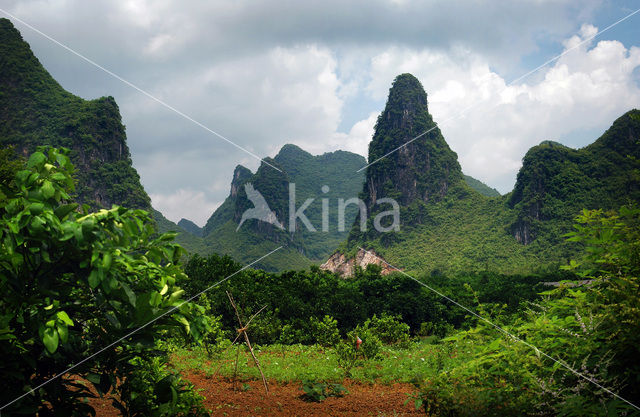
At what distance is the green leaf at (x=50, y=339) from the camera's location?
260cm

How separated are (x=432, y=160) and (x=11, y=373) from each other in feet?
264

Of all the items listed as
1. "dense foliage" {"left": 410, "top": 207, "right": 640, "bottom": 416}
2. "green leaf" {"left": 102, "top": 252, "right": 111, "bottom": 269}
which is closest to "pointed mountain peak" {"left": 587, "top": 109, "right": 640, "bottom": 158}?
"dense foliage" {"left": 410, "top": 207, "right": 640, "bottom": 416}

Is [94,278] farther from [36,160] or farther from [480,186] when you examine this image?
[480,186]

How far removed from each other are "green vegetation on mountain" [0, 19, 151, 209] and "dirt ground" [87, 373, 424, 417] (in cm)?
3708

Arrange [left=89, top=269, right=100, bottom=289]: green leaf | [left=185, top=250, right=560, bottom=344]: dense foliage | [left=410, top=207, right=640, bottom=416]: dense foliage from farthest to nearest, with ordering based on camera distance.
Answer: [left=185, top=250, right=560, bottom=344]: dense foliage
[left=410, top=207, right=640, bottom=416]: dense foliage
[left=89, top=269, right=100, bottom=289]: green leaf

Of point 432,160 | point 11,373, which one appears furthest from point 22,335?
point 432,160

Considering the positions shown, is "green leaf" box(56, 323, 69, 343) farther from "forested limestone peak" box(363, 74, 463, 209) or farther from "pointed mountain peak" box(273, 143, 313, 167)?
"pointed mountain peak" box(273, 143, 313, 167)

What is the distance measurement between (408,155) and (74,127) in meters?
55.6

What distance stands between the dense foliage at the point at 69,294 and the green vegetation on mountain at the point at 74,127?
39.7 meters

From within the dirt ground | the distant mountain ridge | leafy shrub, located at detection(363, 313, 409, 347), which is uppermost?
the distant mountain ridge

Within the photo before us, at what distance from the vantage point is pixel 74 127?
47.2 meters

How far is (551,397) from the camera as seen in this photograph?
148 inches

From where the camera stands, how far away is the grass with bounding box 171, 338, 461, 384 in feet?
25.1

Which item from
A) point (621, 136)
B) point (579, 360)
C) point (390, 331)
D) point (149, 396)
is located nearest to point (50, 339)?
point (149, 396)
